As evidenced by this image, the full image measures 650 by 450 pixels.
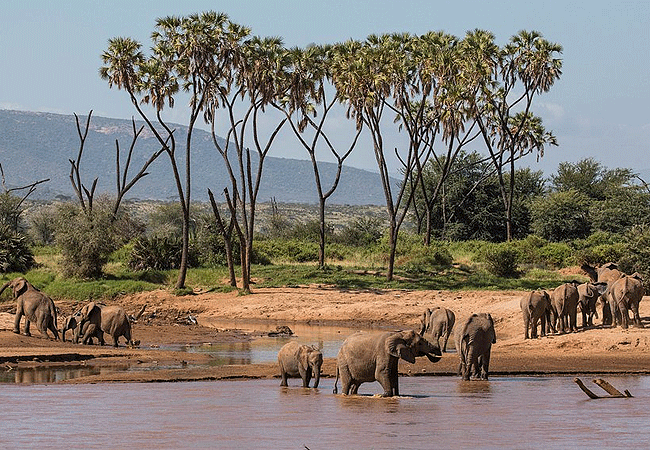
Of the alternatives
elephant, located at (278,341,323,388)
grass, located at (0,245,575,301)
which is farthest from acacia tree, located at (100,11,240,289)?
elephant, located at (278,341,323,388)

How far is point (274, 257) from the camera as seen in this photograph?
61000 millimetres

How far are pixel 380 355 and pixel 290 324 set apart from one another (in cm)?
2398

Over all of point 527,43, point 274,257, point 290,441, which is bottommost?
point 290,441

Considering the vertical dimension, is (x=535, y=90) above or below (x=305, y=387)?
above

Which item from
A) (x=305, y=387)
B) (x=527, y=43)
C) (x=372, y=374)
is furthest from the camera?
(x=527, y=43)

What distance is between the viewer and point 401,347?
1812 centimetres

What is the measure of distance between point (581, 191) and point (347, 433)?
7462cm

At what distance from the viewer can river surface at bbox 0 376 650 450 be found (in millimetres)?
14148

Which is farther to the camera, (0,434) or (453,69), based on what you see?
(453,69)

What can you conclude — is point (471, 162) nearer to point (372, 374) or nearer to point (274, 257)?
point (274, 257)

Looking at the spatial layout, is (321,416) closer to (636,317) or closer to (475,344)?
(475,344)

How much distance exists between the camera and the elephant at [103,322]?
2988cm

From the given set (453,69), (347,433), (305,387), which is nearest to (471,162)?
(453,69)

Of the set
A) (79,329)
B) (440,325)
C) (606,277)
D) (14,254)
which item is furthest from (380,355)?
(14,254)
